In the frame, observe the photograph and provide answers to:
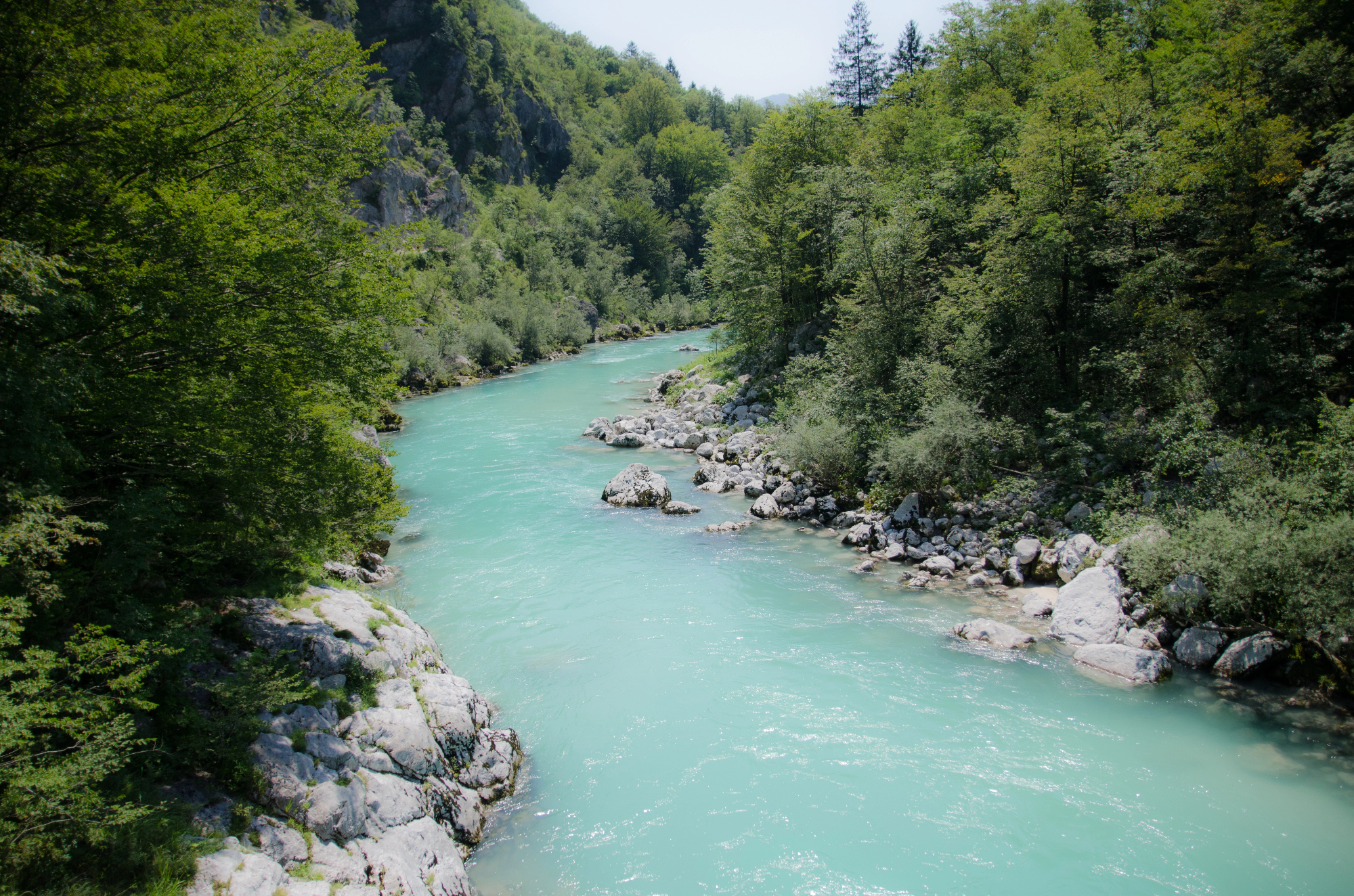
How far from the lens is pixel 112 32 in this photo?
6555 millimetres

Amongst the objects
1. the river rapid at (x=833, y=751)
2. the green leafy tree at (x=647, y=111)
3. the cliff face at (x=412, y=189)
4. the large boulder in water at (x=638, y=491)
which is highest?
the green leafy tree at (x=647, y=111)

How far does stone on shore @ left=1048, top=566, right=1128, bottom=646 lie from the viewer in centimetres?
1105

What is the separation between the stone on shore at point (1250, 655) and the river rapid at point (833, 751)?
0.43m

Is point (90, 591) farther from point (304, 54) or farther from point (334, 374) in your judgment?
point (304, 54)

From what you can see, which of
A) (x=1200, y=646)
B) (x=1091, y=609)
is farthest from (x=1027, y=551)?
(x=1200, y=646)

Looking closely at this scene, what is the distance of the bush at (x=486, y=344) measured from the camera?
43906 millimetres

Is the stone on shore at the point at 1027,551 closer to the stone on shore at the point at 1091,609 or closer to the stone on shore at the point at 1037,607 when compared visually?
the stone on shore at the point at 1037,607

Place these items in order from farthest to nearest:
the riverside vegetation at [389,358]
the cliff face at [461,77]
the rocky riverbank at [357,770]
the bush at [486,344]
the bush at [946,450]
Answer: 1. the cliff face at [461,77]
2. the bush at [486,344]
3. the bush at [946,450]
4. the rocky riverbank at [357,770]
5. the riverside vegetation at [389,358]

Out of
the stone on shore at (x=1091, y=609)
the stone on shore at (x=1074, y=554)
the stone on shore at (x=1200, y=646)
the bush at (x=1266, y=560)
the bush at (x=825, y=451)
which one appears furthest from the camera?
the bush at (x=825, y=451)

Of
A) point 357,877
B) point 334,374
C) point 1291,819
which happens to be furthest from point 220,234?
point 1291,819

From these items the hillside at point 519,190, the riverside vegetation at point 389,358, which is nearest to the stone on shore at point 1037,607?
the riverside vegetation at point 389,358

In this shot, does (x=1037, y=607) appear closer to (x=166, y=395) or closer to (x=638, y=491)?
(x=638, y=491)

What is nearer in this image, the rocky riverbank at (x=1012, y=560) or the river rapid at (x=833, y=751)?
the river rapid at (x=833, y=751)

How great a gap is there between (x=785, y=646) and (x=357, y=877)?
7.54m
